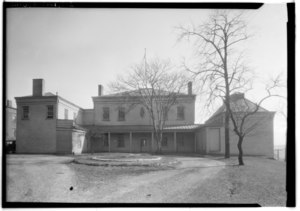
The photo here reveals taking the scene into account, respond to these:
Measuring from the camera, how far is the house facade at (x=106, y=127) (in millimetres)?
25734

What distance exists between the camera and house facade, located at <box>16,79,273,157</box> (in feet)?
84.4

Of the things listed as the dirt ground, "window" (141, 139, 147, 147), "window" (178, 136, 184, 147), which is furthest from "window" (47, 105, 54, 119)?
the dirt ground

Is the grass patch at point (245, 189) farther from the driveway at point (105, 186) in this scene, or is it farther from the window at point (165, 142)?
the window at point (165, 142)

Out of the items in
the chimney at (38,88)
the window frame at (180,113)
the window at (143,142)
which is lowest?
the window at (143,142)

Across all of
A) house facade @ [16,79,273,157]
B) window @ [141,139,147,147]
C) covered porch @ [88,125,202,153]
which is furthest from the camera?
window @ [141,139,147,147]

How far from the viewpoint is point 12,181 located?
9.46 metres

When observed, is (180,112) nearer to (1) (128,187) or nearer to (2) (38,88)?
(2) (38,88)

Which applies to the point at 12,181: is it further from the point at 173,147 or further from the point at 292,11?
the point at 173,147

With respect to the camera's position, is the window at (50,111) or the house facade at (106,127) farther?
the window at (50,111)

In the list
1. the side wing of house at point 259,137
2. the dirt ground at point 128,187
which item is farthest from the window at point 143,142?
the dirt ground at point 128,187

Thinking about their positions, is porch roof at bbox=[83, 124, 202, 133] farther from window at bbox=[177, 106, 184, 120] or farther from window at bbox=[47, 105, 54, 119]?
window at bbox=[47, 105, 54, 119]

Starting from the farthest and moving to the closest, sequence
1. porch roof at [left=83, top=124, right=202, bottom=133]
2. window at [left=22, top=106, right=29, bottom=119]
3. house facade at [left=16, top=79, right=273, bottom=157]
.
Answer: porch roof at [left=83, top=124, right=202, bottom=133]
window at [left=22, top=106, right=29, bottom=119]
house facade at [left=16, top=79, right=273, bottom=157]

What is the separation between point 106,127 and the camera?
3147 centimetres

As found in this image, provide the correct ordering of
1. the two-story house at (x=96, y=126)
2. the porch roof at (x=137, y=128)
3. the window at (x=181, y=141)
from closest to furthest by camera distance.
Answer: the two-story house at (x=96, y=126)
the porch roof at (x=137, y=128)
the window at (x=181, y=141)
